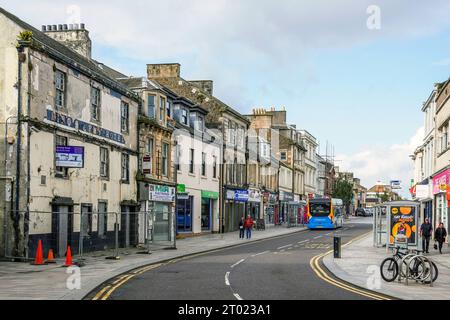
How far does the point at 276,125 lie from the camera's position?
87.4 m

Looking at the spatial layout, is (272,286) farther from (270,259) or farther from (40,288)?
(270,259)

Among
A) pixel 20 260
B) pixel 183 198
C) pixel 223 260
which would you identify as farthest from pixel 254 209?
pixel 20 260

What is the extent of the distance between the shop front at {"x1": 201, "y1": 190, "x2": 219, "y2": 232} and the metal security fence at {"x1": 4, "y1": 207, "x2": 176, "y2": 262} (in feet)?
38.2

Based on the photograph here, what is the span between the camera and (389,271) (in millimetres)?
19406

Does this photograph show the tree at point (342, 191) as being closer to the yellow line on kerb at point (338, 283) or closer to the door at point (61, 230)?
the yellow line on kerb at point (338, 283)

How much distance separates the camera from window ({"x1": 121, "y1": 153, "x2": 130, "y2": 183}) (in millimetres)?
34713

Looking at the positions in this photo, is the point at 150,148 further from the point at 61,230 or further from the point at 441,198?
the point at 441,198

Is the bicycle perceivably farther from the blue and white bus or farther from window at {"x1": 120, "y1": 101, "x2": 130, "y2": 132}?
the blue and white bus

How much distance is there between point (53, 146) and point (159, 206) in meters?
13.0

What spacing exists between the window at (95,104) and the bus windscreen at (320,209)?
33602 millimetres

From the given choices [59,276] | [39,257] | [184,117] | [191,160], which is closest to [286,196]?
[191,160]

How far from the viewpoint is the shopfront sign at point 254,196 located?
6209cm

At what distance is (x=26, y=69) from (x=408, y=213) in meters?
19.6
